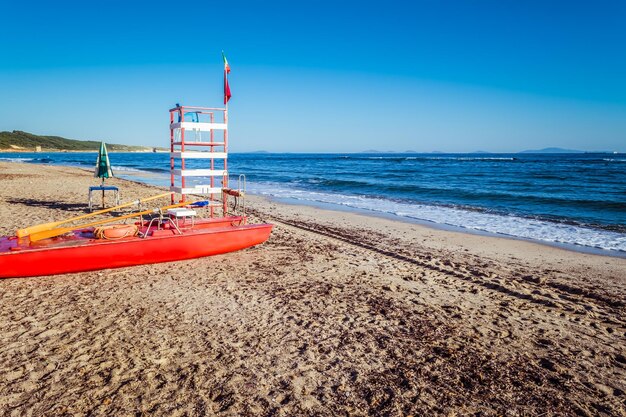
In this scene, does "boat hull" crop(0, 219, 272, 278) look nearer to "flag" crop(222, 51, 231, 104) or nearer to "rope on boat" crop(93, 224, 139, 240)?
"rope on boat" crop(93, 224, 139, 240)

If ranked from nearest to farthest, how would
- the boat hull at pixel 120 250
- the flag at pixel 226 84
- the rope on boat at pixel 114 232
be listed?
the boat hull at pixel 120 250
the rope on boat at pixel 114 232
the flag at pixel 226 84

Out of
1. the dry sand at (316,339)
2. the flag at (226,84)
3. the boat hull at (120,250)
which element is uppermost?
the flag at (226,84)

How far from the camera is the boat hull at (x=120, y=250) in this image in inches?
258

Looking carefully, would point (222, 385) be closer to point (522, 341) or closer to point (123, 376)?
point (123, 376)

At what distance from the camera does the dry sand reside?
12.5 ft

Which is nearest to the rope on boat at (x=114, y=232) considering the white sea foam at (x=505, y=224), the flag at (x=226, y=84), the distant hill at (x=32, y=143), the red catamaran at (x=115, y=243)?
the red catamaran at (x=115, y=243)

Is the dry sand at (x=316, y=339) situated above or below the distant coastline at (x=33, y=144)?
below

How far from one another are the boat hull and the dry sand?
0.21 metres

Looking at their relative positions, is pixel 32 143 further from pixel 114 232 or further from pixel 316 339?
pixel 316 339

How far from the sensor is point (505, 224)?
1425cm

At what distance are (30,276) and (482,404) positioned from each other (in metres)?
7.10

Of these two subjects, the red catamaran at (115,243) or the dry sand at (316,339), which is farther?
the red catamaran at (115,243)

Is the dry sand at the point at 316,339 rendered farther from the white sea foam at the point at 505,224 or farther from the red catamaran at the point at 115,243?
the white sea foam at the point at 505,224

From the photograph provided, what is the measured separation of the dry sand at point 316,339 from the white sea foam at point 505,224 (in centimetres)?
347
